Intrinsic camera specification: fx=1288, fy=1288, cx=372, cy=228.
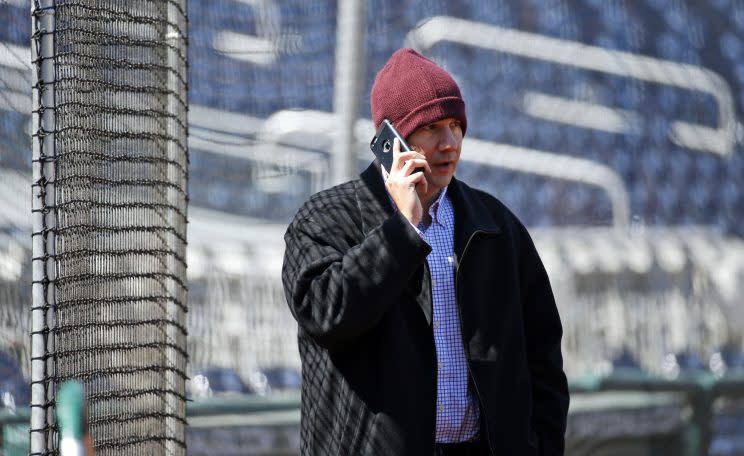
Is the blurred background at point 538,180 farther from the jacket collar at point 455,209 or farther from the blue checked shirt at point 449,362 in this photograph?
the blue checked shirt at point 449,362

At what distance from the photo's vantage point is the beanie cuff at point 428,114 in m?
2.43

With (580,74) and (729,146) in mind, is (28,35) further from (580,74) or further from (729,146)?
(729,146)

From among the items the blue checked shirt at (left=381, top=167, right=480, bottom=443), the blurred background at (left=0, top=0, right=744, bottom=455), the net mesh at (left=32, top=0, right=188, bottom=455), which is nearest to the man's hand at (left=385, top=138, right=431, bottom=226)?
the blue checked shirt at (left=381, top=167, right=480, bottom=443)

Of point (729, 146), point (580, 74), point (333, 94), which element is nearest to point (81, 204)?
point (333, 94)

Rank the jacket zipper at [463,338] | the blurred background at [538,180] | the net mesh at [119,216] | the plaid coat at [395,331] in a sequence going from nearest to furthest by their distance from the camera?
the plaid coat at [395,331] → the jacket zipper at [463,338] → the net mesh at [119,216] → the blurred background at [538,180]

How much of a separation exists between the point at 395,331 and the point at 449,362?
14 cm

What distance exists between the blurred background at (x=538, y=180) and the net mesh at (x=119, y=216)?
516 millimetres

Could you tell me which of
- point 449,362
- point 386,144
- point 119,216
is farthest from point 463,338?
point 119,216

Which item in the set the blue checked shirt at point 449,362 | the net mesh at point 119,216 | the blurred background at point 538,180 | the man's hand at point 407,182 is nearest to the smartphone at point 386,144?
the man's hand at point 407,182

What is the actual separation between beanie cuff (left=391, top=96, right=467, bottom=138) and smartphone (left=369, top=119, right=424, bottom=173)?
0.02 meters

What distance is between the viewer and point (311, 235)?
7.83ft

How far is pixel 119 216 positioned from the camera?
2.66 metres

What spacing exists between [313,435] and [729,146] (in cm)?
333

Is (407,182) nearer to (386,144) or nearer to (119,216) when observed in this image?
(386,144)
